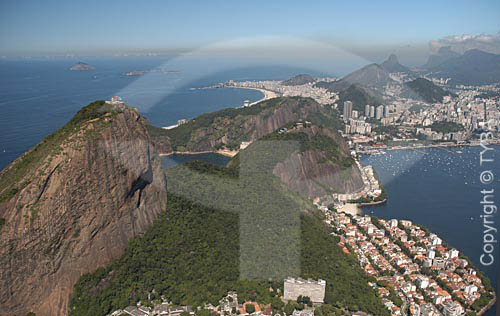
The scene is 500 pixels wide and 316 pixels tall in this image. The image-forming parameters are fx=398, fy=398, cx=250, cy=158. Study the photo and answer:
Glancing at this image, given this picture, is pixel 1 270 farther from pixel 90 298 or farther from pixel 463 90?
pixel 463 90

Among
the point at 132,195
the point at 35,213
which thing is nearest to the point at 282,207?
the point at 132,195

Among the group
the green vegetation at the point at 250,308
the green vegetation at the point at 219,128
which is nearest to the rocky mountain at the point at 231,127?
the green vegetation at the point at 219,128

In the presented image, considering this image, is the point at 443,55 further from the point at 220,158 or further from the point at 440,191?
the point at 220,158

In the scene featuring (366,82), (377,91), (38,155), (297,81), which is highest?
(366,82)

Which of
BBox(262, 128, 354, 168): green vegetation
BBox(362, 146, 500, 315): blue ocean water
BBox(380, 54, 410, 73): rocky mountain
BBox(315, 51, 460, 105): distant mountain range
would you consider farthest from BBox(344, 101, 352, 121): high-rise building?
BBox(262, 128, 354, 168): green vegetation

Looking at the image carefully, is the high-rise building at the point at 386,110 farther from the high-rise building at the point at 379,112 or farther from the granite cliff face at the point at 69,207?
the granite cliff face at the point at 69,207

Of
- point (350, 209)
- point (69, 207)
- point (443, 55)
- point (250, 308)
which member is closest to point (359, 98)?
point (443, 55)

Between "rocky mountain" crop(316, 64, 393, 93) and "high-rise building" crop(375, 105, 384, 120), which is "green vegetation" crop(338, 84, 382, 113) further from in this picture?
"high-rise building" crop(375, 105, 384, 120)

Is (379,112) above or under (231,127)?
above
